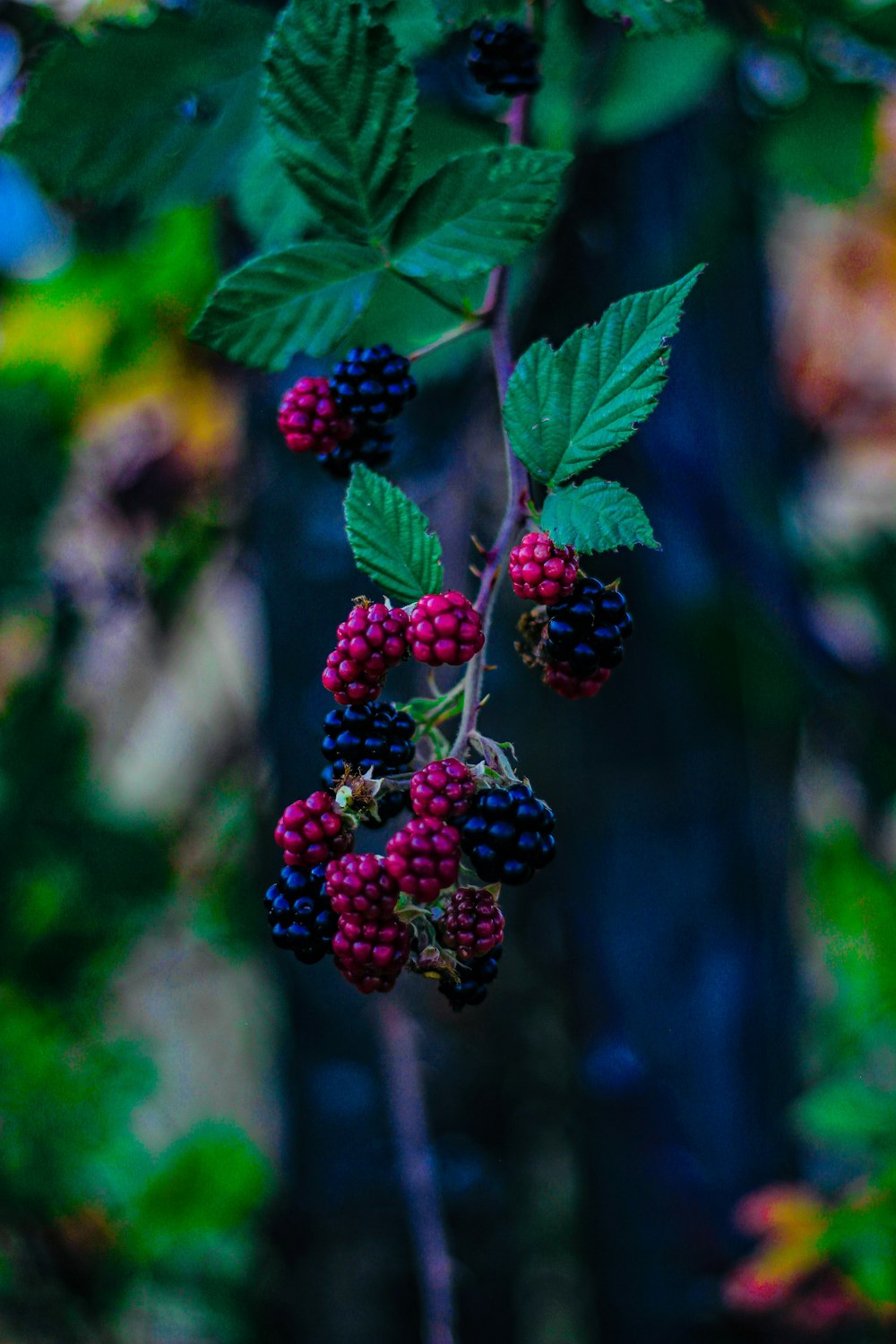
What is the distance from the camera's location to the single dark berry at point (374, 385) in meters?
0.54

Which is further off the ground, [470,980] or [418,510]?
[418,510]

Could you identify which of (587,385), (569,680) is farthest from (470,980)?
(587,385)

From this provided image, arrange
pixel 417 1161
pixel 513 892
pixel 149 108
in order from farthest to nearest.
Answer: pixel 513 892
pixel 417 1161
pixel 149 108

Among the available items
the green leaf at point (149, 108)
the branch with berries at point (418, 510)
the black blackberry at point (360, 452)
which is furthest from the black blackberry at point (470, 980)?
the green leaf at point (149, 108)

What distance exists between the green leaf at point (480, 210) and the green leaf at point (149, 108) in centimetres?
30

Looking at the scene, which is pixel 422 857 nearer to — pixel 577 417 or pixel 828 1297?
pixel 577 417

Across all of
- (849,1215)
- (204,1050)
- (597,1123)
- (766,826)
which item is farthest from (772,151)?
(204,1050)

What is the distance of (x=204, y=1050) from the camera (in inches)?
165

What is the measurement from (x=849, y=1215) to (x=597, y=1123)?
20.3 inches

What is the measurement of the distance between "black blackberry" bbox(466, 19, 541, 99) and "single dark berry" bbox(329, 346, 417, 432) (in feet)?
0.57

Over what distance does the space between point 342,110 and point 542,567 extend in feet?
0.81

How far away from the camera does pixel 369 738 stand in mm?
464

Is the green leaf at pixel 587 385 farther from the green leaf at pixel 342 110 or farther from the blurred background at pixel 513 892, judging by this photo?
the blurred background at pixel 513 892

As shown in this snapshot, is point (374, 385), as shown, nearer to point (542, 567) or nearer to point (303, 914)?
point (542, 567)
